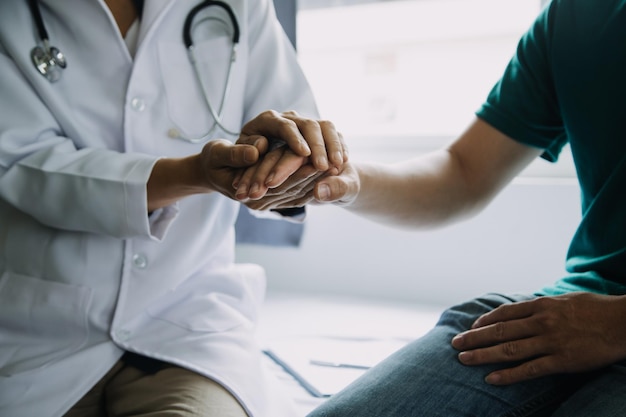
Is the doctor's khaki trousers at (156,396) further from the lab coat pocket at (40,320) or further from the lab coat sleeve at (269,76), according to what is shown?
the lab coat sleeve at (269,76)

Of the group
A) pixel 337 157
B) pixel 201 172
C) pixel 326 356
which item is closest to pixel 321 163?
pixel 337 157

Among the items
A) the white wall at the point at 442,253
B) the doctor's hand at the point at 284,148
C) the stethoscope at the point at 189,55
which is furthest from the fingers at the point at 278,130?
the white wall at the point at 442,253

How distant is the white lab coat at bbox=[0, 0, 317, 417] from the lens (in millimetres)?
855

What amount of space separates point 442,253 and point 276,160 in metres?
0.91

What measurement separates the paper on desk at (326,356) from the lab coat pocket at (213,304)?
18 centimetres

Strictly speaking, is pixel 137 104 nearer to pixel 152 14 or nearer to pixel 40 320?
pixel 152 14

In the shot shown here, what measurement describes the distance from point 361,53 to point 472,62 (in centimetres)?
38

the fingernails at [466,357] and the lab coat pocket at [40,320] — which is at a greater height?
the fingernails at [466,357]

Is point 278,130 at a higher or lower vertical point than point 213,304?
higher

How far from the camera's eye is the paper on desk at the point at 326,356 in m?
1.08

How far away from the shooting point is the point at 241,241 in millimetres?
1691

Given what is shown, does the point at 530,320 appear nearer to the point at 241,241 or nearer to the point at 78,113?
the point at 78,113

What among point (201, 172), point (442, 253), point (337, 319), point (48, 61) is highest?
point (48, 61)

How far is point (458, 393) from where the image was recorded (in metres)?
0.77
